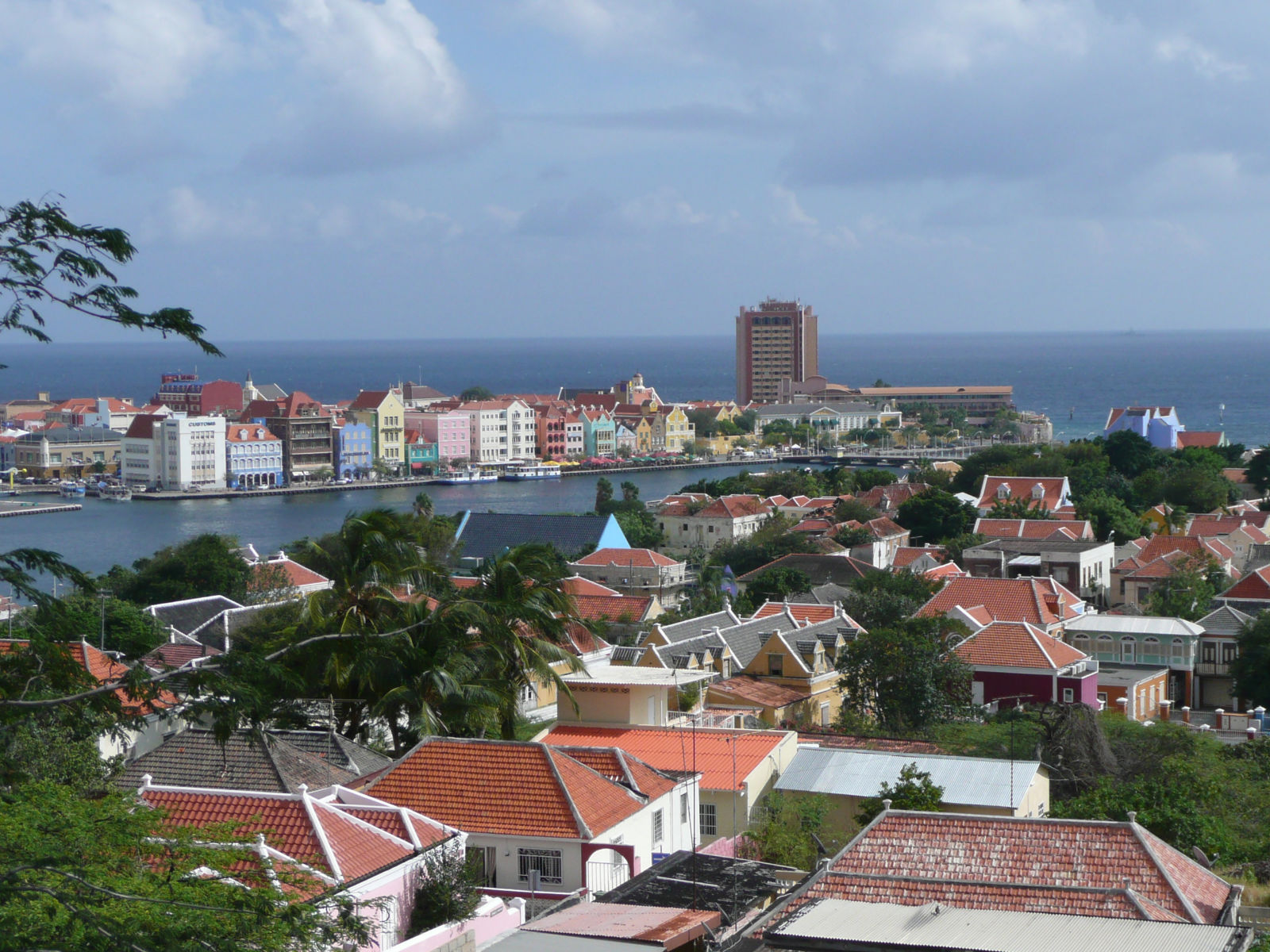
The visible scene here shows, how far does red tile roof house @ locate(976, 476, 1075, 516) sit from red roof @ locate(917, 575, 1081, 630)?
16606 millimetres

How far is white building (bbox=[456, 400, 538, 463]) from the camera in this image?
9488 cm

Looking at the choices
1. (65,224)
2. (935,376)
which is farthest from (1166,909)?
(935,376)

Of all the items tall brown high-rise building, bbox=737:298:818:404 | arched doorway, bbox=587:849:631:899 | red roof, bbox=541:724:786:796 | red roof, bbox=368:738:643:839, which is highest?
tall brown high-rise building, bbox=737:298:818:404

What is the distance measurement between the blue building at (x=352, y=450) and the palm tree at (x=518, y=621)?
244 feet

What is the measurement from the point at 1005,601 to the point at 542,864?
1807cm

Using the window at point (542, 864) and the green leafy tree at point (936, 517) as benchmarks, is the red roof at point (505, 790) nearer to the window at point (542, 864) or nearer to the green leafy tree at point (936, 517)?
the window at point (542, 864)

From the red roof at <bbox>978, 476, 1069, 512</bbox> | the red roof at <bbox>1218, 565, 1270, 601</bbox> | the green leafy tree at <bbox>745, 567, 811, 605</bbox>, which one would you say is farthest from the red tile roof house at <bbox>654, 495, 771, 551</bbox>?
the red roof at <bbox>1218, 565, 1270, 601</bbox>

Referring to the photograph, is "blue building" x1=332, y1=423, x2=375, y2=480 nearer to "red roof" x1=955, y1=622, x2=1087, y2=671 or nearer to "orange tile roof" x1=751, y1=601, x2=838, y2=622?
"orange tile roof" x1=751, y1=601, x2=838, y2=622

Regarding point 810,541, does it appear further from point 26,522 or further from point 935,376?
point 935,376

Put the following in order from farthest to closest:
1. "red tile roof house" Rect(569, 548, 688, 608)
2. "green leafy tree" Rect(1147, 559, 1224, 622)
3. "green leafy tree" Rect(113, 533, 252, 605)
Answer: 1. "red tile roof house" Rect(569, 548, 688, 608)
2. "green leafy tree" Rect(113, 533, 252, 605)
3. "green leafy tree" Rect(1147, 559, 1224, 622)

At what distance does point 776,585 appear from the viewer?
34.0 m

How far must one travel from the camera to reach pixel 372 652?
42.1 ft

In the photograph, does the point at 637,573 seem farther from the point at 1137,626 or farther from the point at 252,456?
the point at 252,456

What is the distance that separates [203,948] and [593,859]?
16.9 feet
